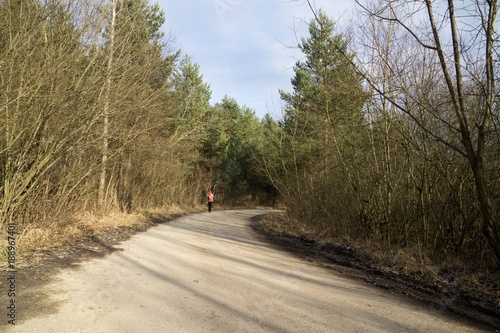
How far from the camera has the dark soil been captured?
4.74 m

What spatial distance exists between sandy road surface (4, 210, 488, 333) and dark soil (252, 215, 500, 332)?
0.37 meters

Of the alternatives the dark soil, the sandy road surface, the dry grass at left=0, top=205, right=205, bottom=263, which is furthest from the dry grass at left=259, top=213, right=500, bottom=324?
the dry grass at left=0, top=205, right=205, bottom=263

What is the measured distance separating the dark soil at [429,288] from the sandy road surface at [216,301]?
0.37 metres

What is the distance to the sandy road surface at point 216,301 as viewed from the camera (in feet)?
12.3

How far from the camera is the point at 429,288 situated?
5.91 m

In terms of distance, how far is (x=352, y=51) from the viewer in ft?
30.9

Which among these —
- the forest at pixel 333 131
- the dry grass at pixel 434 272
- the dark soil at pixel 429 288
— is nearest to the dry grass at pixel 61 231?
the forest at pixel 333 131

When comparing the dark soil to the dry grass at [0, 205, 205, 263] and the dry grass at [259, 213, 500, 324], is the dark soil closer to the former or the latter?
the dry grass at [259, 213, 500, 324]

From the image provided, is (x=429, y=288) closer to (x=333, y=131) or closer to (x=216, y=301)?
(x=216, y=301)

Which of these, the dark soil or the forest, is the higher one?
the forest

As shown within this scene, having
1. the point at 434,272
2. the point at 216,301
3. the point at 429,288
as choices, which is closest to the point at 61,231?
the point at 216,301

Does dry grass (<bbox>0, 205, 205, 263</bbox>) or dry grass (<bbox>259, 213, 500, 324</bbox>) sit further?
dry grass (<bbox>0, 205, 205, 263</bbox>)

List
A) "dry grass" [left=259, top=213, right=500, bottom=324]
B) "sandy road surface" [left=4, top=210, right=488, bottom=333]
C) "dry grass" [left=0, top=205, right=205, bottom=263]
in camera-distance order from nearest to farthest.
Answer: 1. "sandy road surface" [left=4, top=210, right=488, bottom=333]
2. "dry grass" [left=259, top=213, right=500, bottom=324]
3. "dry grass" [left=0, top=205, right=205, bottom=263]

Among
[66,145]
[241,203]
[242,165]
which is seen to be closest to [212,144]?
[242,165]
